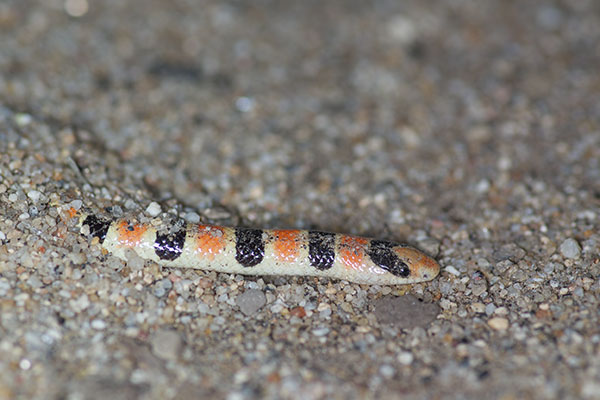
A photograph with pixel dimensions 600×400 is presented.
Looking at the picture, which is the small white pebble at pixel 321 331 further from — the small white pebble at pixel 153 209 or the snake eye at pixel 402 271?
the small white pebble at pixel 153 209

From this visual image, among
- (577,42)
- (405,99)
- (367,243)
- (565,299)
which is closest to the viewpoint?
(565,299)

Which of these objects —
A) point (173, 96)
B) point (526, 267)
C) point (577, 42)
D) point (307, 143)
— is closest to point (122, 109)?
point (173, 96)

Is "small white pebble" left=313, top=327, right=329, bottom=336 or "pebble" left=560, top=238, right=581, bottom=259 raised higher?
"pebble" left=560, top=238, right=581, bottom=259

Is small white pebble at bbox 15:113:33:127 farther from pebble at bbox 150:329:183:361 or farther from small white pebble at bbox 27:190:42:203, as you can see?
pebble at bbox 150:329:183:361

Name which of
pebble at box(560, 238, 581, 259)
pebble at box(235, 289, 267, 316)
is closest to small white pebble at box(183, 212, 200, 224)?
pebble at box(235, 289, 267, 316)

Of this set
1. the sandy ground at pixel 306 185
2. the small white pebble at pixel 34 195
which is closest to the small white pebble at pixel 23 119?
the sandy ground at pixel 306 185

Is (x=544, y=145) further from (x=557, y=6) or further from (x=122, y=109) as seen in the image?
(x=122, y=109)
